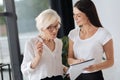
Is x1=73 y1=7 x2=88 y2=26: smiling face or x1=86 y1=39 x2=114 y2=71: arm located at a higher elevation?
x1=73 y1=7 x2=88 y2=26: smiling face

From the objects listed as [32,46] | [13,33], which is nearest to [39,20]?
[32,46]

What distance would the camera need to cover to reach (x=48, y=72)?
5.87 ft

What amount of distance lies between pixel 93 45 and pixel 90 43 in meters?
0.03

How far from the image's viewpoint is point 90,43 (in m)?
1.72

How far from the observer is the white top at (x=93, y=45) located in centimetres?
171

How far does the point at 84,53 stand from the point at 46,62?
0.28 metres

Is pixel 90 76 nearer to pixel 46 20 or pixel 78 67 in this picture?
pixel 78 67

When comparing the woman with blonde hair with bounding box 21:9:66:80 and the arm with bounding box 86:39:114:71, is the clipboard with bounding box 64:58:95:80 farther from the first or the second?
the woman with blonde hair with bounding box 21:9:66:80

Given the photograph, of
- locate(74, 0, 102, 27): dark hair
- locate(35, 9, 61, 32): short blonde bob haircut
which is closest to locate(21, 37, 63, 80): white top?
locate(35, 9, 61, 32): short blonde bob haircut

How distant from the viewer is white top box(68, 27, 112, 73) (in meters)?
1.71

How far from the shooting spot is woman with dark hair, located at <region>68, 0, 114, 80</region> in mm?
1709

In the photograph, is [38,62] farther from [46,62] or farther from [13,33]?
[13,33]

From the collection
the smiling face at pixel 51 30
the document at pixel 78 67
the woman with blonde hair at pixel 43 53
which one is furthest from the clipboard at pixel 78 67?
the smiling face at pixel 51 30

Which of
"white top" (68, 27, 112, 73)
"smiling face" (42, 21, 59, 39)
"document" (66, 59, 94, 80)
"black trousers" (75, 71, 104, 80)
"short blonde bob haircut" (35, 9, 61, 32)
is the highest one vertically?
"short blonde bob haircut" (35, 9, 61, 32)
